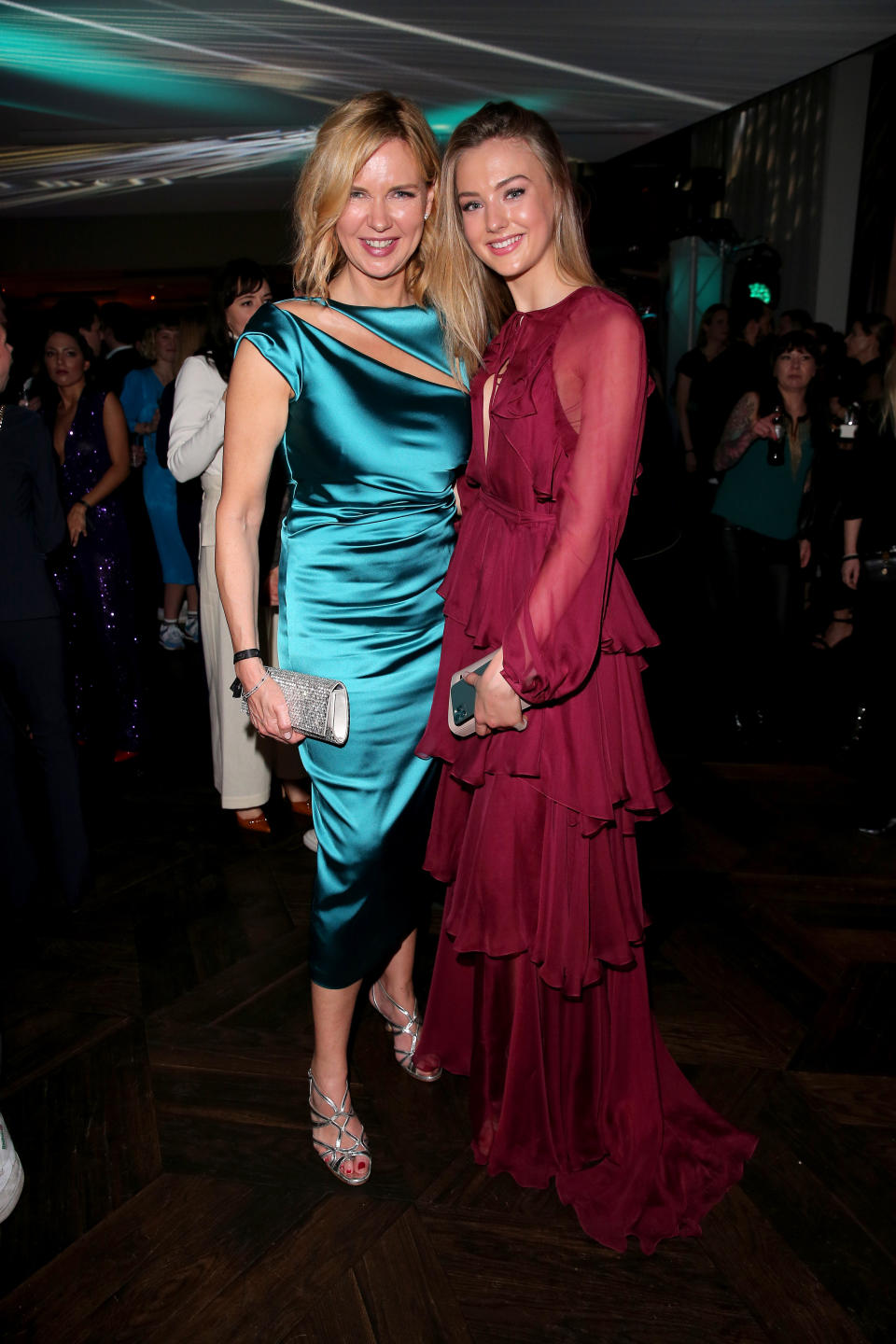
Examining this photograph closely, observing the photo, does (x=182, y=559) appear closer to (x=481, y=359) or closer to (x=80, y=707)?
(x=80, y=707)

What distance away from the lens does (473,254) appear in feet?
5.15

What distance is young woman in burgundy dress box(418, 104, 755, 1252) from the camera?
1343mm

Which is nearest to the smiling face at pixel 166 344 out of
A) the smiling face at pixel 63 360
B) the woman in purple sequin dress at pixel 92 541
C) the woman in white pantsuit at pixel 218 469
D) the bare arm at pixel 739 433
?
the woman in purple sequin dress at pixel 92 541

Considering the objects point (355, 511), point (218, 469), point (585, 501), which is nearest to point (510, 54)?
point (218, 469)

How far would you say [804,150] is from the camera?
25.3ft

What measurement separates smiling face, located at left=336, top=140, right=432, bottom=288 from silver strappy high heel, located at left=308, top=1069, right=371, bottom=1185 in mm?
1460

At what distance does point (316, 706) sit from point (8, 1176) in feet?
3.20

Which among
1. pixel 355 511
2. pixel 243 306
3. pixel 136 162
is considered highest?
pixel 136 162

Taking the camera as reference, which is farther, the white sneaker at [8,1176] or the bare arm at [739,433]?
the bare arm at [739,433]

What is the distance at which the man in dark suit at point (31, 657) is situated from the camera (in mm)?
2406

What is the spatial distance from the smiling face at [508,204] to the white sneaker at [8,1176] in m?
Result: 1.65

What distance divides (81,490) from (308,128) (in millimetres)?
4393

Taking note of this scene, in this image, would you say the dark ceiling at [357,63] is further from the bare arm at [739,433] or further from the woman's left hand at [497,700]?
the woman's left hand at [497,700]

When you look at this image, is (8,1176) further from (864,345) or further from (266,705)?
(864,345)
